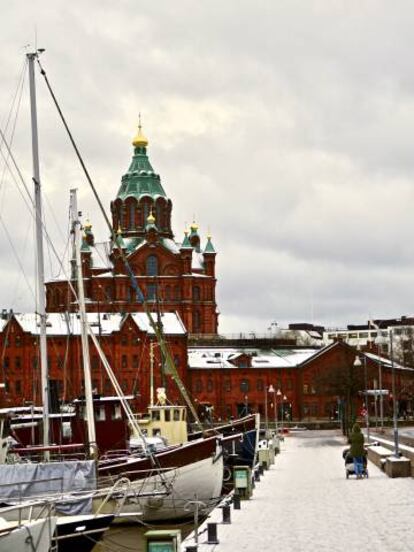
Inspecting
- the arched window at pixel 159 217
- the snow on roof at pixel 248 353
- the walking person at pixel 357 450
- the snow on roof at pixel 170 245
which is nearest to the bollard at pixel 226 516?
the walking person at pixel 357 450

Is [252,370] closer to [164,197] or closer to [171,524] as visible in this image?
[164,197]

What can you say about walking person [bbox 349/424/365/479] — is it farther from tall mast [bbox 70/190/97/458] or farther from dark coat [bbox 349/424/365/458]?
tall mast [bbox 70/190/97/458]

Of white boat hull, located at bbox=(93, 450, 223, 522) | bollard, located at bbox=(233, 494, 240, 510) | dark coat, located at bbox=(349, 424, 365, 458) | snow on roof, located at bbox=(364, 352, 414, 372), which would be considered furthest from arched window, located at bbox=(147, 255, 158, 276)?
bollard, located at bbox=(233, 494, 240, 510)

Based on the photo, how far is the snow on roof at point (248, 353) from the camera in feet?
502

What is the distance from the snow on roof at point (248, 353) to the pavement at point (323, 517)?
104 meters

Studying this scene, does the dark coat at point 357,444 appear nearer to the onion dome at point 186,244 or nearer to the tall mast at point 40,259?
the tall mast at point 40,259

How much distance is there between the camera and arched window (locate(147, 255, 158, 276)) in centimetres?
16050

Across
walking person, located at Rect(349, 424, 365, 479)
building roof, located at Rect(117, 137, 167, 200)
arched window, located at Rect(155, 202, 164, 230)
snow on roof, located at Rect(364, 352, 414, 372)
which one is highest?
building roof, located at Rect(117, 137, 167, 200)

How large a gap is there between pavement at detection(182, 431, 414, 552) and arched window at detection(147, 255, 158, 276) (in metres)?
113

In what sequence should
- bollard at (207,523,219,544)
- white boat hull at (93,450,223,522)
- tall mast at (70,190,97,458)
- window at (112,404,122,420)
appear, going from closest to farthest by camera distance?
bollard at (207,523,219,544)
white boat hull at (93,450,223,522)
tall mast at (70,190,97,458)
window at (112,404,122,420)

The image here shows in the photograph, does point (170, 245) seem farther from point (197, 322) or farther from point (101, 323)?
point (101, 323)

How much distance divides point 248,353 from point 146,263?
1845cm

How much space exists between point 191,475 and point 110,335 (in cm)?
9842

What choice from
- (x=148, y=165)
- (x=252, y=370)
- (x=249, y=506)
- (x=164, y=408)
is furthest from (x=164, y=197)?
(x=249, y=506)
